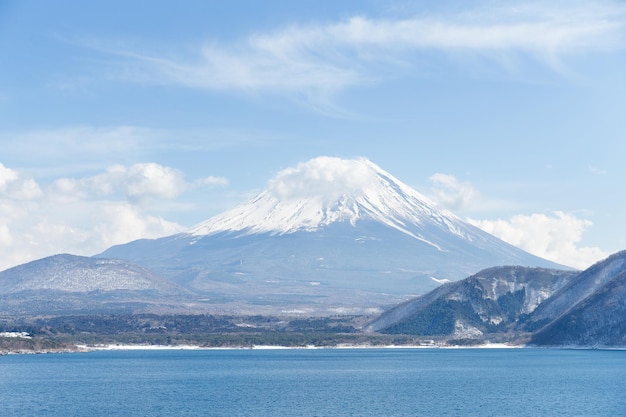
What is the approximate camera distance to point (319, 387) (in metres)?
126

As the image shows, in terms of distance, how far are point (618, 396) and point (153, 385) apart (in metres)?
54.6

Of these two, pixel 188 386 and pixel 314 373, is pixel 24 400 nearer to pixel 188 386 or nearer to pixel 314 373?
pixel 188 386

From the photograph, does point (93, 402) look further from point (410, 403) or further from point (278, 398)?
point (410, 403)

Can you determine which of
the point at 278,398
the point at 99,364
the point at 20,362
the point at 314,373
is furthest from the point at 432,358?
the point at 278,398

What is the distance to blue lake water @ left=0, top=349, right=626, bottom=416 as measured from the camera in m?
102

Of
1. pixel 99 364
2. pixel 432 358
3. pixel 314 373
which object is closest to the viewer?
pixel 314 373

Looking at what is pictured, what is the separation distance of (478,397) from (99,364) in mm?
80748

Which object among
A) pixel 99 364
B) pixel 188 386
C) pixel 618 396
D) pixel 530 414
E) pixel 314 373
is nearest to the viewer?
pixel 530 414

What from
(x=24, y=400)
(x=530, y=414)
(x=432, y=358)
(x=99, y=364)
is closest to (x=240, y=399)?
(x=24, y=400)

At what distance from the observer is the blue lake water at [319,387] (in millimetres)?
101688

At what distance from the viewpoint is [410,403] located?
10756 centimetres

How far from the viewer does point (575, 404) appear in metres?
106

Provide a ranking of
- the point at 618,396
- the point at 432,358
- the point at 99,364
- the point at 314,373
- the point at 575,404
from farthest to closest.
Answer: the point at 432,358 < the point at 99,364 < the point at 314,373 < the point at 618,396 < the point at 575,404

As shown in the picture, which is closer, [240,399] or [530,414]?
[530,414]
